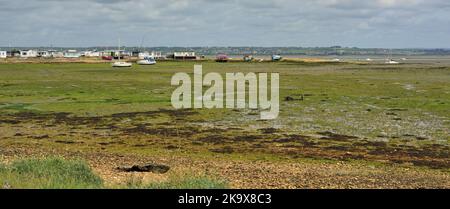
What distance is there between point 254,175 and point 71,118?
16815 mm

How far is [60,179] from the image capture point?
1181 centimetres

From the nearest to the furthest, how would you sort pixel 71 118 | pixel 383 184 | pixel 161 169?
1. pixel 383 184
2. pixel 161 169
3. pixel 71 118

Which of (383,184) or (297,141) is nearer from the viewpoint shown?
(383,184)

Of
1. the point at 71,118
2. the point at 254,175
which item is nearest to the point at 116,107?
the point at 71,118

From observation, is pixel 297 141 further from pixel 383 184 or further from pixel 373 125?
pixel 383 184

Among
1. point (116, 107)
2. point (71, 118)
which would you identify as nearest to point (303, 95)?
point (116, 107)

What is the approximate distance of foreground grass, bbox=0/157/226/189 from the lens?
10.8 meters

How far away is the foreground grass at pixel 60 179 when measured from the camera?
35.5 ft

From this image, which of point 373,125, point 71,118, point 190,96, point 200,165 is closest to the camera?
point 200,165

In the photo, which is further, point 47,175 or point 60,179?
point 47,175

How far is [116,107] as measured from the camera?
34781mm

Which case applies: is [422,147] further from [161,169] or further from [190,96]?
[190,96]
